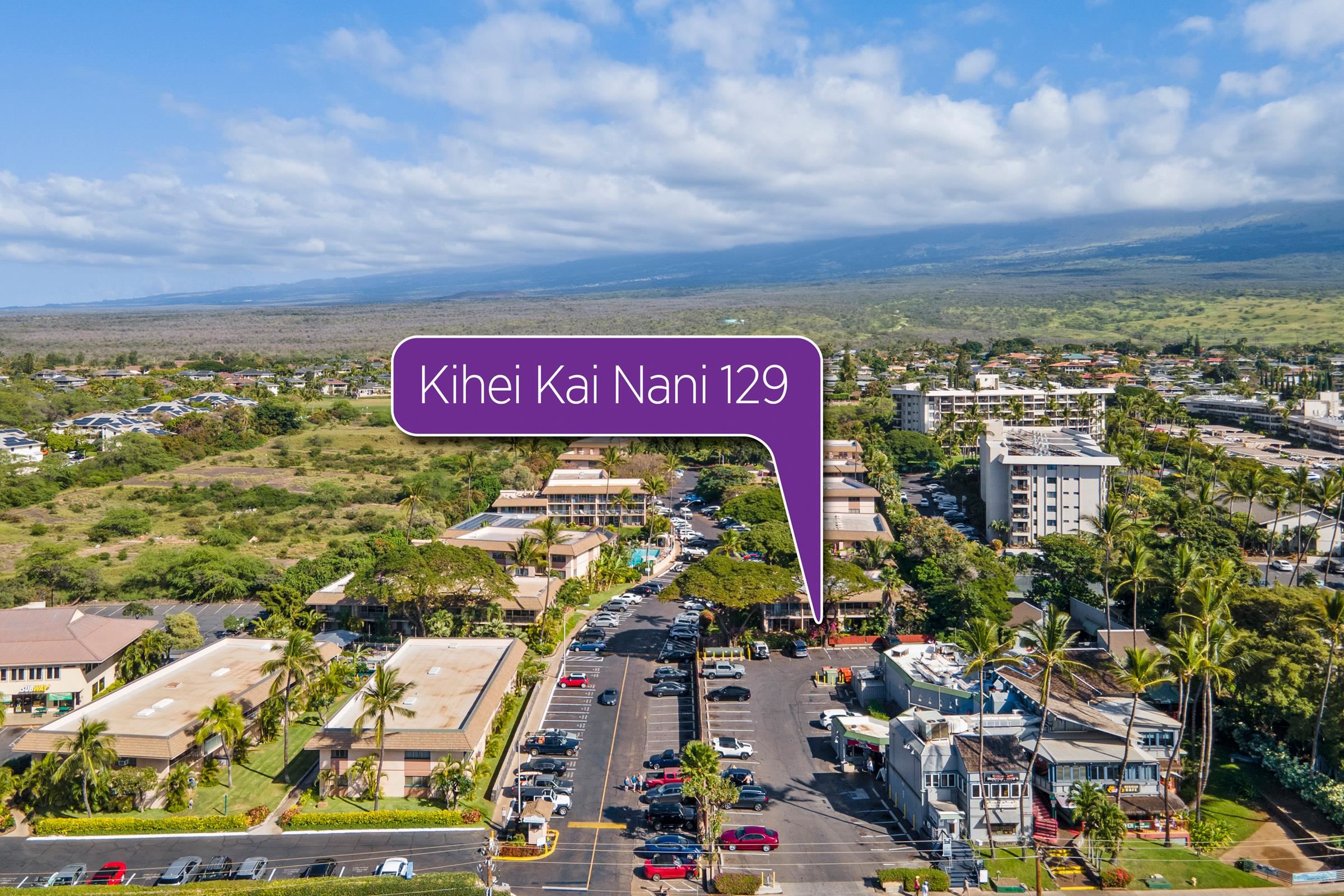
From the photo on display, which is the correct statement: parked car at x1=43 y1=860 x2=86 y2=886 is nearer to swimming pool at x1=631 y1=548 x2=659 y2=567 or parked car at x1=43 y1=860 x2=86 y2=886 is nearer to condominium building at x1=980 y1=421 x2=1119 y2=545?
swimming pool at x1=631 y1=548 x2=659 y2=567

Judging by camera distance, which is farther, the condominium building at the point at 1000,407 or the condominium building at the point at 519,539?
the condominium building at the point at 1000,407

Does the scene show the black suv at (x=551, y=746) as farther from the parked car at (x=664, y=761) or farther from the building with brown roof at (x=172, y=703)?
the building with brown roof at (x=172, y=703)

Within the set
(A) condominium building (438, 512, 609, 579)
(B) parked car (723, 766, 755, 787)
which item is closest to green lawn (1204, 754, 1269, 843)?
(B) parked car (723, 766, 755, 787)

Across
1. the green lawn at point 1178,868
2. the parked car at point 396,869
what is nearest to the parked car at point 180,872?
the parked car at point 396,869

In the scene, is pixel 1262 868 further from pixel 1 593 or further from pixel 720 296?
pixel 720 296

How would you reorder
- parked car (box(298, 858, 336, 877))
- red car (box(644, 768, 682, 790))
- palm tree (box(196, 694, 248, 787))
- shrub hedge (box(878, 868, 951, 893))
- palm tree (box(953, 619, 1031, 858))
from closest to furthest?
parked car (box(298, 858, 336, 877)) < shrub hedge (box(878, 868, 951, 893)) < palm tree (box(953, 619, 1031, 858)) < palm tree (box(196, 694, 248, 787)) < red car (box(644, 768, 682, 790))

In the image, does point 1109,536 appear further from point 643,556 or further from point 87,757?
point 87,757

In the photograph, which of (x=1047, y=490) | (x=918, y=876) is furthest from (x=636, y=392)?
(x=1047, y=490)

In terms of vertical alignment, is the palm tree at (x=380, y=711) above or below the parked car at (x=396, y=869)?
above
